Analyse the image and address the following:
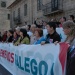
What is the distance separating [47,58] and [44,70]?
0.24 meters

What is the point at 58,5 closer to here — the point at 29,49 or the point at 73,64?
the point at 29,49

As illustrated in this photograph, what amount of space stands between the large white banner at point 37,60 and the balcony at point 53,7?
442 inches

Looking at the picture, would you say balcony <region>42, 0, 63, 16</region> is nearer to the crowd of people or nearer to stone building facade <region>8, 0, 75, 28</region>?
stone building facade <region>8, 0, 75, 28</region>

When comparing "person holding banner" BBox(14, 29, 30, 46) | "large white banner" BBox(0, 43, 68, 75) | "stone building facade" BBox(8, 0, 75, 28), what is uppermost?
"stone building facade" BBox(8, 0, 75, 28)

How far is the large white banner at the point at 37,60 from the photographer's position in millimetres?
3955

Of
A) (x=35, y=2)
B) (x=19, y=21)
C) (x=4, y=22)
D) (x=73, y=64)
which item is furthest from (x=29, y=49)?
(x=4, y=22)

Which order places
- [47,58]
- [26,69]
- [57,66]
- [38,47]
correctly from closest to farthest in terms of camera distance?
[57,66] < [47,58] < [38,47] < [26,69]

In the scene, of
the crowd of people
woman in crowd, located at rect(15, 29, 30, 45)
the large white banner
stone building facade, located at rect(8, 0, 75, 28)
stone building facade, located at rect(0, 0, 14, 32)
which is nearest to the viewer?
the crowd of people

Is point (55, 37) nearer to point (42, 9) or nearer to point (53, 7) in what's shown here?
point (53, 7)

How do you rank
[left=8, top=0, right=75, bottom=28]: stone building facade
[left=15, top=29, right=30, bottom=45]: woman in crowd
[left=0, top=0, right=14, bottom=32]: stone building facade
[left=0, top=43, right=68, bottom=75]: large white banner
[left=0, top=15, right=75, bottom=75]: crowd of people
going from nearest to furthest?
[left=0, top=15, right=75, bottom=75]: crowd of people < [left=0, top=43, right=68, bottom=75]: large white banner < [left=15, top=29, right=30, bottom=45]: woman in crowd < [left=8, top=0, right=75, bottom=28]: stone building facade < [left=0, top=0, right=14, bottom=32]: stone building facade

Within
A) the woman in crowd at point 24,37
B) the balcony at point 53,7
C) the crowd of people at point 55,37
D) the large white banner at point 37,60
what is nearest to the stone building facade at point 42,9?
the balcony at point 53,7

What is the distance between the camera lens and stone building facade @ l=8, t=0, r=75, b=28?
1651cm

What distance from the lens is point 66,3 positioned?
54.1 ft

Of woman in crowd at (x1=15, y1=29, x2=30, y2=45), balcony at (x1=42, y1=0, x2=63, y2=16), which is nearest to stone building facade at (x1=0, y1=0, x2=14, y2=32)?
balcony at (x1=42, y1=0, x2=63, y2=16)
